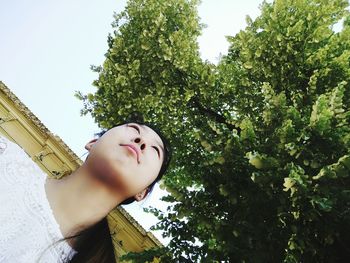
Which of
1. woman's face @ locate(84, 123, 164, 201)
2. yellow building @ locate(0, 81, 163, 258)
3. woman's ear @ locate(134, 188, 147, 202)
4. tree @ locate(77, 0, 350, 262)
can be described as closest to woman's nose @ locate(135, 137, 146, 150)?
woman's face @ locate(84, 123, 164, 201)

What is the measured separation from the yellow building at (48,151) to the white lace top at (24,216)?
10655mm

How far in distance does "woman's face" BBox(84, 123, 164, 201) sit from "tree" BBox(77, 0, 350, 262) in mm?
2303

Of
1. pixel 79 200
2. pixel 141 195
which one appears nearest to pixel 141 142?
pixel 141 195

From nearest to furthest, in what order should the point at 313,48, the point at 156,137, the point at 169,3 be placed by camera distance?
the point at 156,137
the point at 313,48
the point at 169,3

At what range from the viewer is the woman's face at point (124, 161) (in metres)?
1.84

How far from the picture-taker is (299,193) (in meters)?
3.97

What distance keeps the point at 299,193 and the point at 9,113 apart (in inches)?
445

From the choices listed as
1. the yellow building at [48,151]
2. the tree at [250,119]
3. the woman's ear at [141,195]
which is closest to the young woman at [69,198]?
the woman's ear at [141,195]

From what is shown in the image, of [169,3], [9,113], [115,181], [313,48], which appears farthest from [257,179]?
[9,113]

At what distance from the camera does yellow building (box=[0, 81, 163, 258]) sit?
12.1m

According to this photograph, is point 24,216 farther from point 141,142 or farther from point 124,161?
point 141,142

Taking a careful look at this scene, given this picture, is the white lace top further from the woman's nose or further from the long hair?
the woman's nose

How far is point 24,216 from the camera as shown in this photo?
1620 millimetres

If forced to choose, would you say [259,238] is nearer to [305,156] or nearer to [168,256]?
[305,156]
